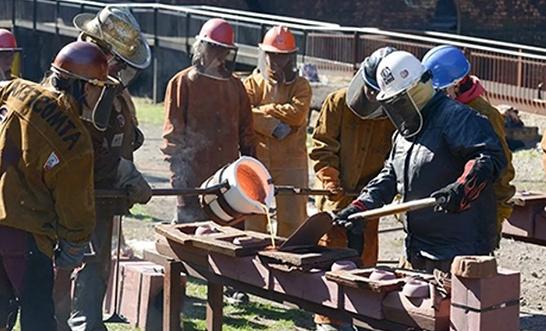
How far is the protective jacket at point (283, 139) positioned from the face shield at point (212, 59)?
389 millimetres

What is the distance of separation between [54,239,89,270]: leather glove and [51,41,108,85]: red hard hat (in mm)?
740

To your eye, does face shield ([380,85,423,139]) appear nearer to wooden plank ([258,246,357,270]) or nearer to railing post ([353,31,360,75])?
wooden plank ([258,246,357,270])

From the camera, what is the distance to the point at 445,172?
5945 millimetres

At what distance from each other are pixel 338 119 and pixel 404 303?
237cm

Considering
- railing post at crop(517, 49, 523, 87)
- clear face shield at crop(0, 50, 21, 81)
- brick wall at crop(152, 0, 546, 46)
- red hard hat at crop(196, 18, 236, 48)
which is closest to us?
red hard hat at crop(196, 18, 236, 48)

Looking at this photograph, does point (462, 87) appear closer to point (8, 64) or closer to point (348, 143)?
point (348, 143)

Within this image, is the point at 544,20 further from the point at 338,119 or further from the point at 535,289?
the point at 338,119

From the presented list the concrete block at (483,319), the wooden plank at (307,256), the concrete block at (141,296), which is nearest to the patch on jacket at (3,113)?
the wooden plank at (307,256)

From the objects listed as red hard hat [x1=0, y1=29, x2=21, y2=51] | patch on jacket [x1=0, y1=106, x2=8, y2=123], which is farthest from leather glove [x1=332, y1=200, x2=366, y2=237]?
red hard hat [x1=0, y1=29, x2=21, y2=51]

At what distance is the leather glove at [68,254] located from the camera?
5859mm

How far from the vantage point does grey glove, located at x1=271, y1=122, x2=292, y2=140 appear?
8578 mm

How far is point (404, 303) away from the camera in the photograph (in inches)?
209

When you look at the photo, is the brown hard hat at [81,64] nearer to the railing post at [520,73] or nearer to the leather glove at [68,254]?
the leather glove at [68,254]

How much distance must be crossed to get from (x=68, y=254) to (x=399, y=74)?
1.70 m
